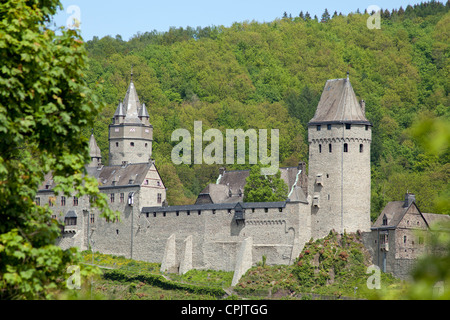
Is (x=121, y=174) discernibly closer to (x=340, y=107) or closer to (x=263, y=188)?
(x=263, y=188)

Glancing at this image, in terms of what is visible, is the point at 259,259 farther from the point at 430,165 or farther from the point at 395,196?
the point at 430,165

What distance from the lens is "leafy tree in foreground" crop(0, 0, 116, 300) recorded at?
14070mm

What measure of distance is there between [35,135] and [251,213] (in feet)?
125

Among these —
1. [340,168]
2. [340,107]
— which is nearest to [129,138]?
[340,107]

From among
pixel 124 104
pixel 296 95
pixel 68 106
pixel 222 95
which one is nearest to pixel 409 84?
pixel 296 95

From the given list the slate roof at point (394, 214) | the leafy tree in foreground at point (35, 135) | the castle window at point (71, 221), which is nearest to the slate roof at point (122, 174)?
the castle window at point (71, 221)

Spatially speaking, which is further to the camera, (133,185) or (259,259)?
(133,185)

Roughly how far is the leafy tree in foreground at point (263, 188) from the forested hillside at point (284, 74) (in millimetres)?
35077

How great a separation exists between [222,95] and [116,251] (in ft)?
217

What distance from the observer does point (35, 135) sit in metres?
14.8

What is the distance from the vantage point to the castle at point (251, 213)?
51.4 m

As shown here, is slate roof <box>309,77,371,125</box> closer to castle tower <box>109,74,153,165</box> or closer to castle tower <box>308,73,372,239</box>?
castle tower <box>308,73,372,239</box>

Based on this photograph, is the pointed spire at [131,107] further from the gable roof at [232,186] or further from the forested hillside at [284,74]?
the forested hillside at [284,74]

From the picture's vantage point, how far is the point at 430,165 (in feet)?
289
